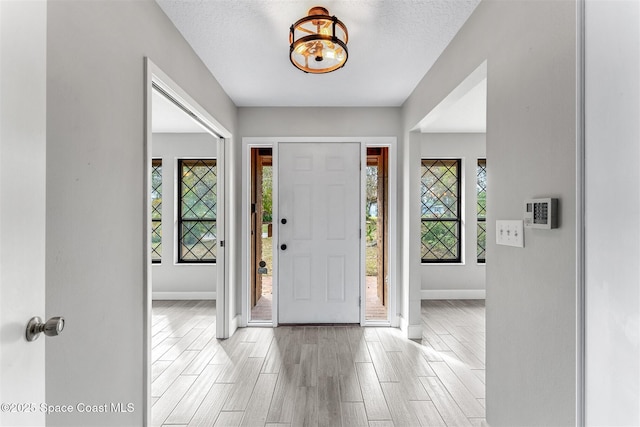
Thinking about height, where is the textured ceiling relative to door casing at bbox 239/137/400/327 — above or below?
above

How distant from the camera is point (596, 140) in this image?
82cm

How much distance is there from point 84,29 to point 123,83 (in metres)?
0.28

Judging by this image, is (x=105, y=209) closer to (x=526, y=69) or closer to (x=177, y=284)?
(x=526, y=69)

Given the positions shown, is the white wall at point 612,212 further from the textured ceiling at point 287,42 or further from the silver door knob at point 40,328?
the silver door knob at point 40,328

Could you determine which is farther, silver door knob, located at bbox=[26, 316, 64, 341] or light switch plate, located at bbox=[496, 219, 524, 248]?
light switch plate, located at bbox=[496, 219, 524, 248]

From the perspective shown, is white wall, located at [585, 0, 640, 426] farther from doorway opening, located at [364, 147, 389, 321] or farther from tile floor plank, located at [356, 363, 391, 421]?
doorway opening, located at [364, 147, 389, 321]

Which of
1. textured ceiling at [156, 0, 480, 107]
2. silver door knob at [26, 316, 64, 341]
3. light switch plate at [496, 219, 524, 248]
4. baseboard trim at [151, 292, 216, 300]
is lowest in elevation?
baseboard trim at [151, 292, 216, 300]

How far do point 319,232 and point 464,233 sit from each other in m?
Answer: 2.41

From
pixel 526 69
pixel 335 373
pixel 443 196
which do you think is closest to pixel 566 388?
pixel 526 69

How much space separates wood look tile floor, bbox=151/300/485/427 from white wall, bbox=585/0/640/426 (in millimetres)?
1396

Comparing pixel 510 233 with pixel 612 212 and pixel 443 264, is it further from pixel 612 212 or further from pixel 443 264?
pixel 443 264

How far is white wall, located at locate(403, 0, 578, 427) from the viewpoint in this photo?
1.12m

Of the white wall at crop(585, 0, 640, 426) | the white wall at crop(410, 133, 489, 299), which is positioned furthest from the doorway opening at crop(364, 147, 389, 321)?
the white wall at crop(585, 0, 640, 426)

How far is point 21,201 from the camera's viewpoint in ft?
2.41
